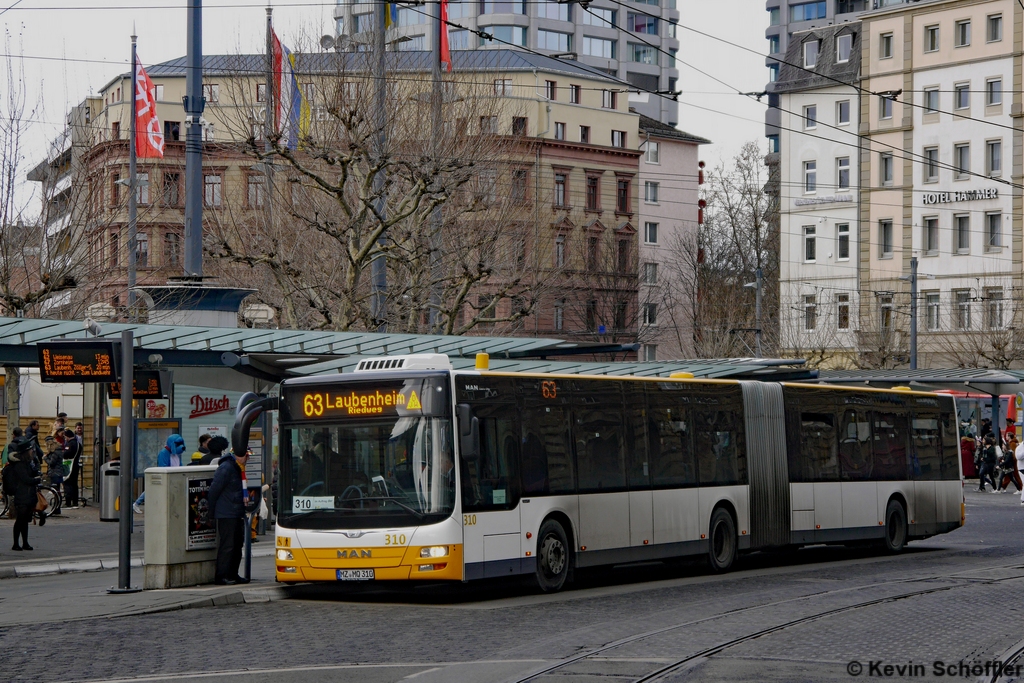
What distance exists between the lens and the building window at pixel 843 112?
251 ft

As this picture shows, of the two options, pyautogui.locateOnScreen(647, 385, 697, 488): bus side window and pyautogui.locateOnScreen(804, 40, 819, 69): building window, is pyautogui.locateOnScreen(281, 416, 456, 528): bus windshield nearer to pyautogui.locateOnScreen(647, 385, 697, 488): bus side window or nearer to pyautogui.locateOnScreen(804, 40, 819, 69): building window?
pyautogui.locateOnScreen(647, 385, 697, 488): bus side window

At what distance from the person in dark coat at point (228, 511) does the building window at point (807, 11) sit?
104m

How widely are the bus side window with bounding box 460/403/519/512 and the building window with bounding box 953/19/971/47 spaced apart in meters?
58.8

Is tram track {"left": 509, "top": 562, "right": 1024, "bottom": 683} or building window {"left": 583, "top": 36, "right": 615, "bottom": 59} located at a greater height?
building window {"left": 583, "top": 36, "right": 615, "bottom": 59}

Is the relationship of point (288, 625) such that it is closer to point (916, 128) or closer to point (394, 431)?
point (394, 431)

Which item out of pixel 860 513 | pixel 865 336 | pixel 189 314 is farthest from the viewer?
pixel 865 336

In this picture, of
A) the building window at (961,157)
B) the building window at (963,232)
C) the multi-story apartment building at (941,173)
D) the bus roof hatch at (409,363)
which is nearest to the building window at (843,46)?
the multi-story apartment building at (941,173)

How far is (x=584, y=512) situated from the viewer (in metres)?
17.6

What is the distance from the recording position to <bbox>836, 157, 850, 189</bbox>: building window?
249 ft

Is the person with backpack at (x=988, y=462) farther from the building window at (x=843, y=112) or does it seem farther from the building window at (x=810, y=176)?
the building window at (x=843, y=112)

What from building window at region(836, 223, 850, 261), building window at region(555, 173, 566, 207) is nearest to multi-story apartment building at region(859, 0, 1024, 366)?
building window at region(836, 223, 850, 261)

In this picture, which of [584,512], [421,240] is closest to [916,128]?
[421,240]

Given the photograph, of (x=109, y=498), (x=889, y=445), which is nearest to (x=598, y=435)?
(x=889, y=445)

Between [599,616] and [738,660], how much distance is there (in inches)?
125
